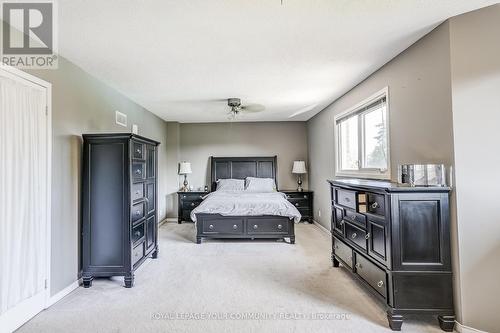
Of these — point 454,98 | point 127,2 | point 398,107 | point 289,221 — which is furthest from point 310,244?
point 127,2

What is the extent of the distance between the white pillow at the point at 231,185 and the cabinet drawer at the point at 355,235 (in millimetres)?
3503

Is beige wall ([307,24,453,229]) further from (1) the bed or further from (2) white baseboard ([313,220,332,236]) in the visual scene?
(2) white baseboard ([313,220,332,236])

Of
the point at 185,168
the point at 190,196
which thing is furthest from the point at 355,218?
the point at 185,168

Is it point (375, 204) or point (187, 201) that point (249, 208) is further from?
point (375, 204)

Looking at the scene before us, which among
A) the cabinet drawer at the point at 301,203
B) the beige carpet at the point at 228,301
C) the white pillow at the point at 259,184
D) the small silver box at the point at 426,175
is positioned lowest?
the beige carpet at the point at 228,301

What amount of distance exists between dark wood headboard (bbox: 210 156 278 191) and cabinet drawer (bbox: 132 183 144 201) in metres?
3.25

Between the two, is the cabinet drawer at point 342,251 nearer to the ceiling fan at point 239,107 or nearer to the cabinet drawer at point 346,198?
the cabinet drawer at point 346,198

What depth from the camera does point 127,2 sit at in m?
1.84

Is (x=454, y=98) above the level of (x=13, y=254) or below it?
above

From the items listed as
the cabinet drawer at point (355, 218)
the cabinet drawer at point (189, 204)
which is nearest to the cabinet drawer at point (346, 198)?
the cabinet drawer at point (355, 218)

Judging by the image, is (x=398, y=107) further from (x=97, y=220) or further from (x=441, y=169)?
(x=97, y=220)

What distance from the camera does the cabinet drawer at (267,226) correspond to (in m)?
4.54

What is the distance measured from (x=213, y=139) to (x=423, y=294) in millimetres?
5536

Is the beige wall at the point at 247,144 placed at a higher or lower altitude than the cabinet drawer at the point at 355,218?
higher
